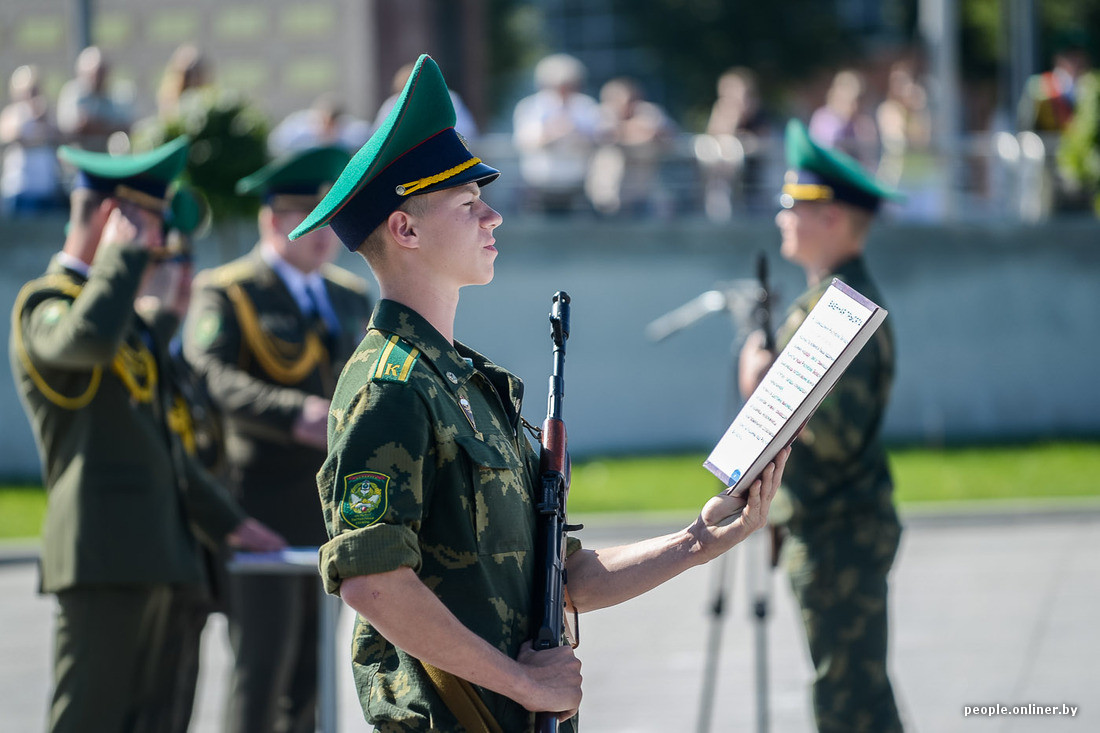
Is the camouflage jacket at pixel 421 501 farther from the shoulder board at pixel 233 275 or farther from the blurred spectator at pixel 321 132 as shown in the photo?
the blurred spectator at pixel 321 132

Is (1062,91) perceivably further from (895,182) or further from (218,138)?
(218,138)

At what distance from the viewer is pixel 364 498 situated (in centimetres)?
261

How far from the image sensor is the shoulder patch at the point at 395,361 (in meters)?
2.69

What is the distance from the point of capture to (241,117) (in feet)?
41.3

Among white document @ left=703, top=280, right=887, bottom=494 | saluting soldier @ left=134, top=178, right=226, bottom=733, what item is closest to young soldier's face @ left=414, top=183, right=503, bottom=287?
white document @ left=703, top=280, right=887, bottom=494

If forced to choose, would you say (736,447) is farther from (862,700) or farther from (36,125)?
(36,125)

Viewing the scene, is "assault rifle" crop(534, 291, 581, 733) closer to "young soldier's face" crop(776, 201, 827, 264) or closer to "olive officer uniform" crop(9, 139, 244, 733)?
"olive officer uniform" crop(9, 139, 244, 733)

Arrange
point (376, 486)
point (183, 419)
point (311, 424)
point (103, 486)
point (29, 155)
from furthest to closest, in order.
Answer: point (29, 155)
point (311, 424)
point (183, 419)
point (103, 486)
point (376, 486)

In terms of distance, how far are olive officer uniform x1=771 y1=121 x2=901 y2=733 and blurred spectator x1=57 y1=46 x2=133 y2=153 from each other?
1034 cm

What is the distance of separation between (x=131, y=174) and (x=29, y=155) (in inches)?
416

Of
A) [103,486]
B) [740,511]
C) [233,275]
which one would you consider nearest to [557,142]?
[233,275]

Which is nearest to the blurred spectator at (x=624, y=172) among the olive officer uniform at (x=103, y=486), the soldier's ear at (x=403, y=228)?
the olive officer uniform at (x=103, y=486)

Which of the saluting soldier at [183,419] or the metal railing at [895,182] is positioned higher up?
the metal railing at [895,182]

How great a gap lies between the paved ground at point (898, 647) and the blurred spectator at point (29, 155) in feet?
16.2
